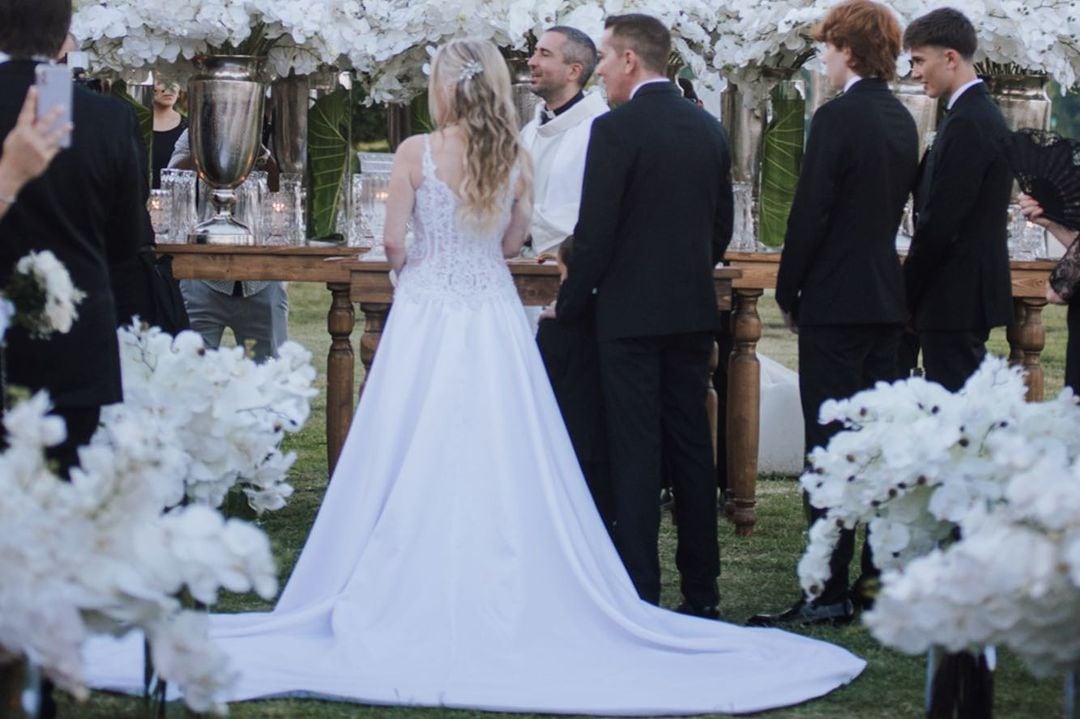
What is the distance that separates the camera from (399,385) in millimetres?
5289

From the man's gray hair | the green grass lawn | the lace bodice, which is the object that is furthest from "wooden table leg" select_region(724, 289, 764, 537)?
the lace bodice

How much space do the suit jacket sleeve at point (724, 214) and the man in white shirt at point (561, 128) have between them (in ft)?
2.28

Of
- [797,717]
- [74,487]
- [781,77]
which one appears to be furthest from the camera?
[781,77]

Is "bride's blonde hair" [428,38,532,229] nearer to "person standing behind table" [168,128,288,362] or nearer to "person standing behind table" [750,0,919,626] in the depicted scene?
"person standing behind table" [750,0,919,626]

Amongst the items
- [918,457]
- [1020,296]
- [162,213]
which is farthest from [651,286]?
[162,213]

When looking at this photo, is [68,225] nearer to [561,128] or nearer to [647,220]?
[647,220]

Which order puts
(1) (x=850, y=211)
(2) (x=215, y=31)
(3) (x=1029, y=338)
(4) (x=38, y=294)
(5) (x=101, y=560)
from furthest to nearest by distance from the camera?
(3) (x=1029, y=338)
(2) (x=215, y=31)
(1) (x=850, y=211)
(4) (x=38, y=294)
(5) (x=101, y=560)

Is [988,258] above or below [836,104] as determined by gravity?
below

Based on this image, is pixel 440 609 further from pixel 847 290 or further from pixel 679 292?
pixel 847 290

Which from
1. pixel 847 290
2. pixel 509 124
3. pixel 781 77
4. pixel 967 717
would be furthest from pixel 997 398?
pixel 781 77

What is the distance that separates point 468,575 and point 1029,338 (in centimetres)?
289

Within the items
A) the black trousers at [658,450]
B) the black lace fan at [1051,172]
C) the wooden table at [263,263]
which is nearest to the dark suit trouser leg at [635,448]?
the black trousers at [658,450]

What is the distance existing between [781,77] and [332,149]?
1.78 m

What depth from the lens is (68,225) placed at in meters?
3.92
